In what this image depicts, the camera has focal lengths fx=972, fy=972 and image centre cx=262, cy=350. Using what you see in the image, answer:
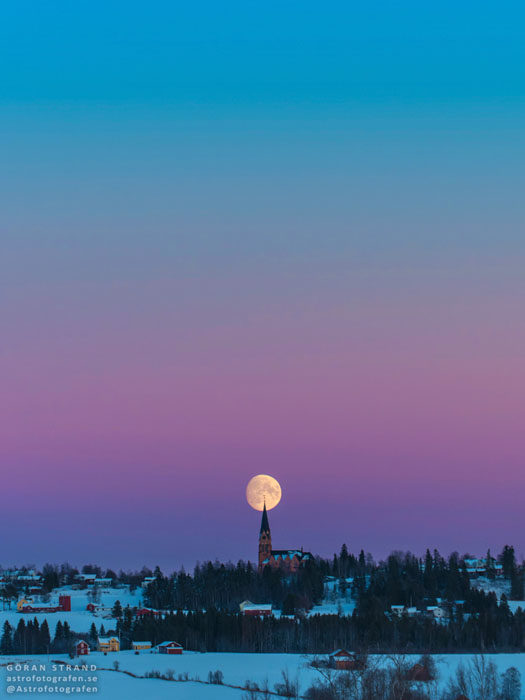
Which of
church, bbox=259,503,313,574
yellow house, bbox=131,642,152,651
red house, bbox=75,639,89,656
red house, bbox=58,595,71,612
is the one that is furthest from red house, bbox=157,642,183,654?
church, bbox=259,503,313,574

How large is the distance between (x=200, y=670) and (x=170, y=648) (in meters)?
13.4

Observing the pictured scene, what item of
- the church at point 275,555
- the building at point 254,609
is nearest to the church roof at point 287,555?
the church at point 275,555

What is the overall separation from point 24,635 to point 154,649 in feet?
40.5

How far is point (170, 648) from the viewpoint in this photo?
3241 inches

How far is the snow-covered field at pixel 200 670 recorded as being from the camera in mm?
56750

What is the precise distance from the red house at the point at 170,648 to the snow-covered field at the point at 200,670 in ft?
2.90

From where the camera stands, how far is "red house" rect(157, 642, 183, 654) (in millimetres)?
82125

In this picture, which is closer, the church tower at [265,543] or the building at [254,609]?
the building at [254,609]

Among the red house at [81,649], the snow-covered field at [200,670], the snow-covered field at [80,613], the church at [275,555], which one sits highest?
the church at [275,555]

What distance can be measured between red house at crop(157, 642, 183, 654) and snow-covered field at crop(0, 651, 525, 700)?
2.90 feet

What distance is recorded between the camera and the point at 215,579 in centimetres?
13475

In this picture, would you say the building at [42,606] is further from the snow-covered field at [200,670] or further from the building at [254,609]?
the snow-covered field at [200,670]

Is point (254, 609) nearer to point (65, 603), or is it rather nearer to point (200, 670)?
point (65, 603)

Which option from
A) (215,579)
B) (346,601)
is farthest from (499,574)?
(215,579)
